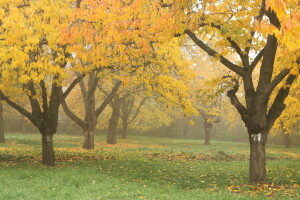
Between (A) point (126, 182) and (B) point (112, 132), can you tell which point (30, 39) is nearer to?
(A) point (126, 182)

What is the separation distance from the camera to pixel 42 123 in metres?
15.0

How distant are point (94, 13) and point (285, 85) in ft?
23.0

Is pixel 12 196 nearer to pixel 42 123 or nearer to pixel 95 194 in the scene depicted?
pixel 95 194

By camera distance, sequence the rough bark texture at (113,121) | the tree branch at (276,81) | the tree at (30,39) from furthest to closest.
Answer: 1. the rough bark texture at (113,121)
2. the tree at (30,39)
3. the tree branch at (276,81)

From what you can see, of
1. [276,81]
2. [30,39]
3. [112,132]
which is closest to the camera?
[30,39]

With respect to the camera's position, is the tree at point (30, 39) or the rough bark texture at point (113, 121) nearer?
the tree at point (30, 39)

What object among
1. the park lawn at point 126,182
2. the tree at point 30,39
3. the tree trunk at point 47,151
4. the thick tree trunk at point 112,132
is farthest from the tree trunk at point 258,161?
the thick tree trunk at point 112,132

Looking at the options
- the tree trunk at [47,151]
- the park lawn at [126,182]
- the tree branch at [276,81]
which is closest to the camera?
the park lawn at [126,182]

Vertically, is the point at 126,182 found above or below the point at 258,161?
below

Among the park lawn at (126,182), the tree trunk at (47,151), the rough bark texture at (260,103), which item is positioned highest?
the rough bark texture at (260,103)

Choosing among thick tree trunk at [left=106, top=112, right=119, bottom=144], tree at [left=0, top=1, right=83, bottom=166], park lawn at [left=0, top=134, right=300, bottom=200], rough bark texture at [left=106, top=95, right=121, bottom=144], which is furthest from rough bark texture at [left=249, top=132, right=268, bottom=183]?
thick tree trunk at [left=106, top=112, right=119, bottom=144]

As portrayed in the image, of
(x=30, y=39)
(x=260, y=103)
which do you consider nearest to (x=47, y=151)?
(x=30, y=39)

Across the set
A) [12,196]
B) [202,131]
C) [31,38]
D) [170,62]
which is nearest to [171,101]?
[170,62]

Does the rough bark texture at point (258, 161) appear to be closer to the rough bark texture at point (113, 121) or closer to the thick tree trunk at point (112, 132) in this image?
the rough bark texture at point (113, 121)
